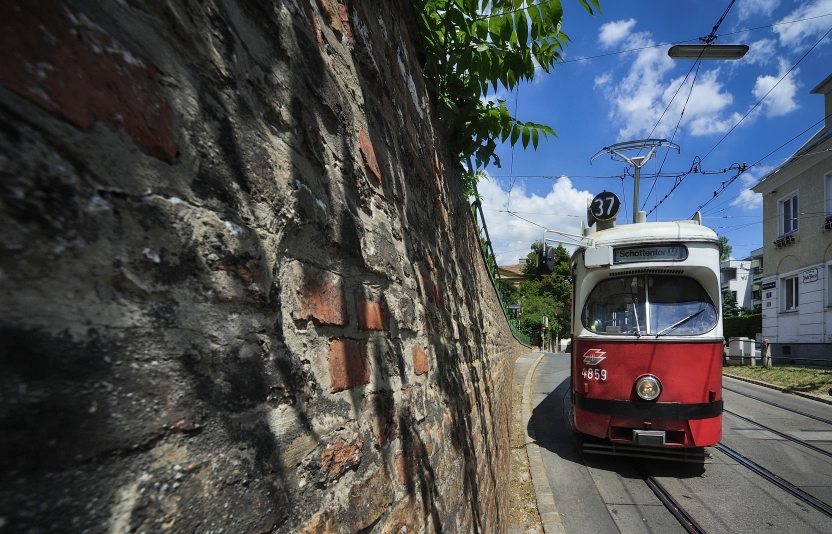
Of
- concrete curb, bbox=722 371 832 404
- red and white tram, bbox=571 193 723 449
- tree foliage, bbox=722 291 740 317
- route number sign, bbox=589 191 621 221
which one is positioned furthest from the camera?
tree foliage, bbox=722 291 740 317

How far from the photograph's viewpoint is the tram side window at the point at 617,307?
19.6 ft

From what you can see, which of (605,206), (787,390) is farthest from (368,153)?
(787,390)

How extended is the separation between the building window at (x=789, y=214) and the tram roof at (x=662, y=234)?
17398 millimetres

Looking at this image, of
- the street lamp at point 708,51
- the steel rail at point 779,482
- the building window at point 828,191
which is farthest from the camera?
the building window at point 828,191

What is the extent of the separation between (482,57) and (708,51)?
9.59 metres

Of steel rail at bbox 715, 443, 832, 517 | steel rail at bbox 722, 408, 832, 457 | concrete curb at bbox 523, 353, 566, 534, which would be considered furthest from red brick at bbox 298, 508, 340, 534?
steel rail at bbox 722, 408, 832, 457

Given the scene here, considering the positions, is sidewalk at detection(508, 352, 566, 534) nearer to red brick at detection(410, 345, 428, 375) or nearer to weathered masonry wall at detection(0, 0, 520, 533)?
red brick at detection(410, 345, 428, 375)

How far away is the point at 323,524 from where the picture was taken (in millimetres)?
931

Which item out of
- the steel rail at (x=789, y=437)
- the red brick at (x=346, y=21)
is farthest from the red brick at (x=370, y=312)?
the steel rail at (x=789, y=437)

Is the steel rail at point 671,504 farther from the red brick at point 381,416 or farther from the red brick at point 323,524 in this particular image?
the red brick at point 323,524

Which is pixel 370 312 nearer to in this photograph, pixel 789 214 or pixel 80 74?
pixel 80 74

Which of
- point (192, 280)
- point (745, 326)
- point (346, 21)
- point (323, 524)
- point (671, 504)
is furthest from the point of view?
A: point (745, 326)

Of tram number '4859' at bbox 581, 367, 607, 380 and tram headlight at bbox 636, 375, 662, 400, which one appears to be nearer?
tram headlight at bbox 636, 375, 662, 400

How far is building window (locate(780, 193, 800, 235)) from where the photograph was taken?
18938 millimetres
